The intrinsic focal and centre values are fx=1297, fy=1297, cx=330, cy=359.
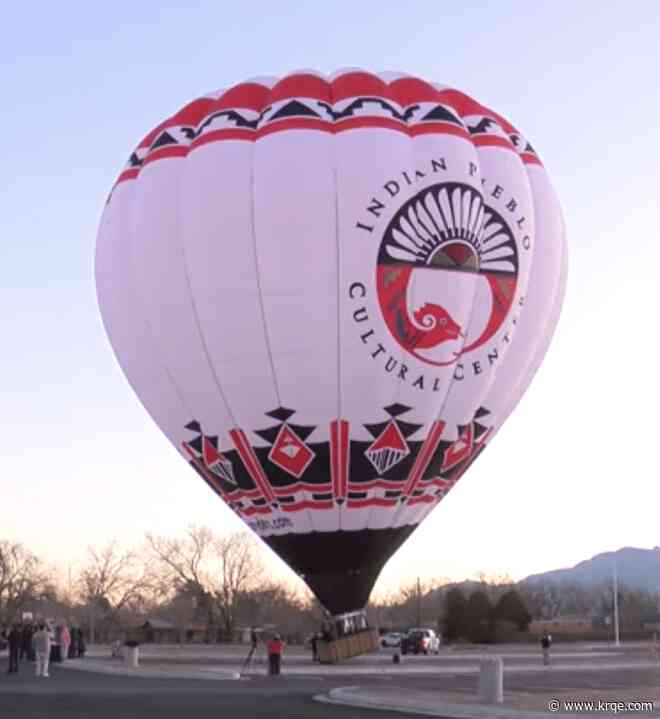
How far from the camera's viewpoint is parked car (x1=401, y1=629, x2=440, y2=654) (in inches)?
1992

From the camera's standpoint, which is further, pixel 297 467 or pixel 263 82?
pixel 263 82

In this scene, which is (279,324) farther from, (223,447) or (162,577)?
(162,577)

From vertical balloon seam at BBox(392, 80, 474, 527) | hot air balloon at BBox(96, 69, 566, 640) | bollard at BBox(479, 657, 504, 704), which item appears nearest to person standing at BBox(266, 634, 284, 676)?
hot air balloon at BBox(96, 69, 566, 640)

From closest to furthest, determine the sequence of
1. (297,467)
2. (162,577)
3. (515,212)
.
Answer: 1. (297,467)
2. (515,212)
3. (162,577)

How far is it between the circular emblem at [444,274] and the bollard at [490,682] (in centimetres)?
588

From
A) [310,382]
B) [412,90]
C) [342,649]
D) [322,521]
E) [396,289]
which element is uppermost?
[412,90]

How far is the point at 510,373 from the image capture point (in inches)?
1049

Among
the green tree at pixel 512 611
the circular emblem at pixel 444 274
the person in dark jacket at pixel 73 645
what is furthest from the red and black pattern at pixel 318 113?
the green tree at pixel 512 611

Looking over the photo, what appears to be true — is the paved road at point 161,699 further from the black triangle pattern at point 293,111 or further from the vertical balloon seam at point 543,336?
the black triangle pattern at point 293,111

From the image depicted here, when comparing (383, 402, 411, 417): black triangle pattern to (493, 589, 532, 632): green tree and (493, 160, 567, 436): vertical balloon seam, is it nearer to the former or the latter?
(493, 160, 567, 436): vertical balloon seam

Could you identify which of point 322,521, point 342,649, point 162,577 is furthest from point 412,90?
point 162,577

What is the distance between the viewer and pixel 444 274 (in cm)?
2509

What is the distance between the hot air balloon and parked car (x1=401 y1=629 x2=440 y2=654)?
84.0 ft

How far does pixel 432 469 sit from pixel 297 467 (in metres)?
2.80
